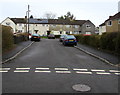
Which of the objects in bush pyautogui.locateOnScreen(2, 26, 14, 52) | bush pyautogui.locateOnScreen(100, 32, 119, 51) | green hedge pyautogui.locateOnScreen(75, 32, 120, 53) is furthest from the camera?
bush pyautogui.locateOnScreen(2, 26, 14, 52)

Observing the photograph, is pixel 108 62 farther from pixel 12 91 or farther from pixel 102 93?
pixel 12 91

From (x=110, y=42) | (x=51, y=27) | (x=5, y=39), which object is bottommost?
(x=110, y=42)

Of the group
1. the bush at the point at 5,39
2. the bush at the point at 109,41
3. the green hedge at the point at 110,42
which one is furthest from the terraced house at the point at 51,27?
the bush at the point at 5,39

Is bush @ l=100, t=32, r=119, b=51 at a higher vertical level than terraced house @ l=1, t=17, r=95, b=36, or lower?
lower

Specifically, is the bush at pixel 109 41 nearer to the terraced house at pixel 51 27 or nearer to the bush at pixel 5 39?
the bush at pixel 5 39

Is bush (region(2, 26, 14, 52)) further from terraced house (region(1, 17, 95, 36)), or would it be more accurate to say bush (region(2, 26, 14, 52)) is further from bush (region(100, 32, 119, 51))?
terraced house (region(1, 17, 95, 36))

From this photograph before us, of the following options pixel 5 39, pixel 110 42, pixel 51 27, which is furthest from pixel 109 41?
pixel 51 27

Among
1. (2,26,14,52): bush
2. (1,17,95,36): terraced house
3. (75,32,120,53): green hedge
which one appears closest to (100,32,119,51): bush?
(75,32,120,53): green hedge

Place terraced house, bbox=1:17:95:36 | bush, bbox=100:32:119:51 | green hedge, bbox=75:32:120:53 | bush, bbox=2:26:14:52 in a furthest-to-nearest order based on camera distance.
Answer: terraced house, bbox=1:17:95:36 → bush, bbox=2:26:14:52 → bush, bbox=100:32:119:51 → green hedge, bbox=75:32:120:53

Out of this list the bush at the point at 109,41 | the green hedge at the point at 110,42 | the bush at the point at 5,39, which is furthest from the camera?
the bush at the point at 5,39

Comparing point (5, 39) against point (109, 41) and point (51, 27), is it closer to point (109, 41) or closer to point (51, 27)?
point (109, 41)

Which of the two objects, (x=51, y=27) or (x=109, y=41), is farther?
(x=51, y=27)

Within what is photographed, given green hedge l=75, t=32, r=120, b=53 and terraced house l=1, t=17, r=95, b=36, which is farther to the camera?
terraced house l=1, t=17, r=95, b=36

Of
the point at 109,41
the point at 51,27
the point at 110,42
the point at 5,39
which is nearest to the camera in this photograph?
the point at 5,39
